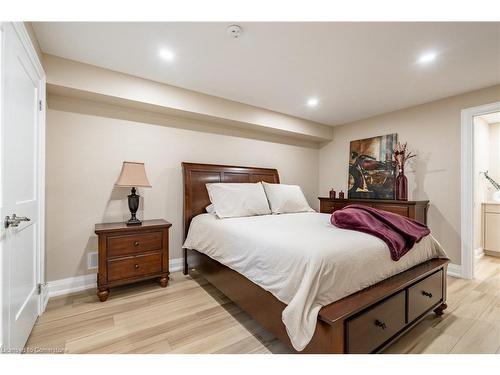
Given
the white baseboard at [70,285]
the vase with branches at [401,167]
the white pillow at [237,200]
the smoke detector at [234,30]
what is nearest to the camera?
the smoke detector at [234,30]

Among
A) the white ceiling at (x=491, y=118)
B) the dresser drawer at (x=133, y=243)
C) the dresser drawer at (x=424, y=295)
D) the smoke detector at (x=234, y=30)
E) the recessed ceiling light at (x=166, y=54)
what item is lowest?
the dresser drawer at (x=424, y=295)

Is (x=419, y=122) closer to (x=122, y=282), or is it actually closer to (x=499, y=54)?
(x=499, y=54)

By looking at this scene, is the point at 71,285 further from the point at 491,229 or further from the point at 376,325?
the point at 491,229

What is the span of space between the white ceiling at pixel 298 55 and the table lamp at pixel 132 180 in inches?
39.7

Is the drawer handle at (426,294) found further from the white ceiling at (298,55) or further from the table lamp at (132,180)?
the table lamp at (132,180)

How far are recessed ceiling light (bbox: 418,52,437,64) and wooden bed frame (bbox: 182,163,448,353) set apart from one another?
184 centimetres

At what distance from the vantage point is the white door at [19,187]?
1.24 m

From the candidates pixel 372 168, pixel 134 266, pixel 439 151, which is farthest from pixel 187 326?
pixel 439 151

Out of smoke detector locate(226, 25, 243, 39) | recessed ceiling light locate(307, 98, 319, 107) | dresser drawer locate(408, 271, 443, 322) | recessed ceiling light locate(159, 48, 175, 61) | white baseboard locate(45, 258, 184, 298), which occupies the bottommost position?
white baseboard locate(45, 258, 184, 298)

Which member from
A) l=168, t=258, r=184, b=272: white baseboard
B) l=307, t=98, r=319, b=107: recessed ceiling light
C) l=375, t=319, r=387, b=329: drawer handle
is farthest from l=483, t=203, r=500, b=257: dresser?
l=168, t=258, r=184, b=272: white baseboard

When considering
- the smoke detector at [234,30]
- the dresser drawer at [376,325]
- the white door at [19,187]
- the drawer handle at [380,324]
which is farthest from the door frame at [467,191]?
the white door at [19,187]

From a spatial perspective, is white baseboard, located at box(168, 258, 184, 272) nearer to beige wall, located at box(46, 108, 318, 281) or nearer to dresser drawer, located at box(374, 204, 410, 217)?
beige wall, located at box(46, 108, 318, 281)

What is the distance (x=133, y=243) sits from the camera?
237 centimetres

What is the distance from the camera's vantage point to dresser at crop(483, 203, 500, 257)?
12.3 ft
